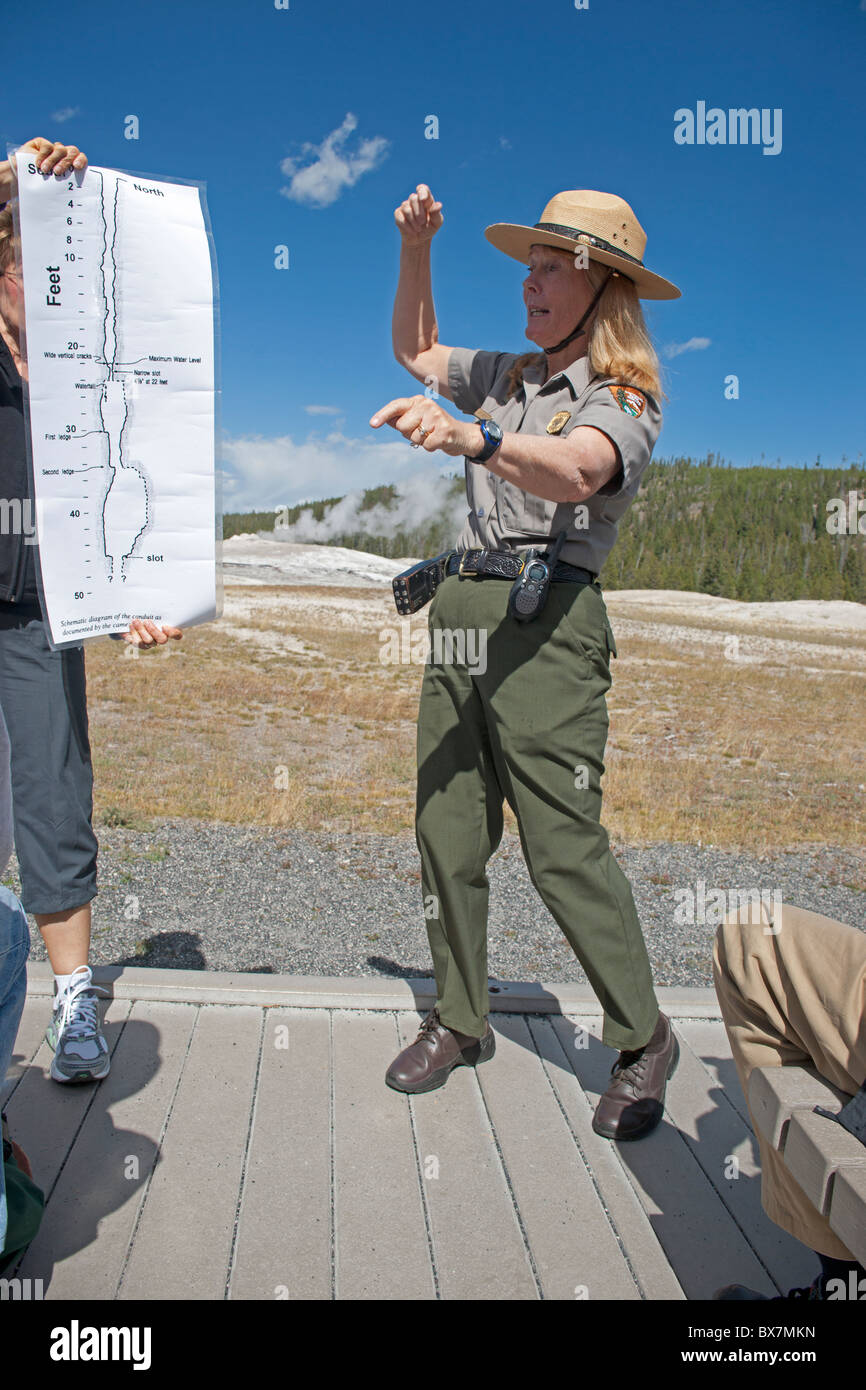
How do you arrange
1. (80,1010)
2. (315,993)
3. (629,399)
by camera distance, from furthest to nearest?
1. (315,993)
2. (80,1010)
3. (629,399)

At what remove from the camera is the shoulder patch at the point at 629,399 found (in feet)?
8.53

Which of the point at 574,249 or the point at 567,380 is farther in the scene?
the point at 567,380

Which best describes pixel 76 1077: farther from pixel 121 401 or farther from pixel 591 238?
pixel 591 238

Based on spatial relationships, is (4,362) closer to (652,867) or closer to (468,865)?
(468,865)

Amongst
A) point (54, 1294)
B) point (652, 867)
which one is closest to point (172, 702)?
point (652, 867)

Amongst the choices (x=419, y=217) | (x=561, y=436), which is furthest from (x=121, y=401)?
(x=561, y=436)

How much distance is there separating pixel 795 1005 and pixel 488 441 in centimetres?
138

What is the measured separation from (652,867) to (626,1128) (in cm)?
475

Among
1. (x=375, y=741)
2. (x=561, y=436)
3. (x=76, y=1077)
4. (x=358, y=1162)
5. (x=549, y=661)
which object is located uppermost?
(x=561, y=436)

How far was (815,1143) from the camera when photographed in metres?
1.69

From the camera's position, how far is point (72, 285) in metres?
2.65

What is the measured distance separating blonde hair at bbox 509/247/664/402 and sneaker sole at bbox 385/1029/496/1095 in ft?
7.17
